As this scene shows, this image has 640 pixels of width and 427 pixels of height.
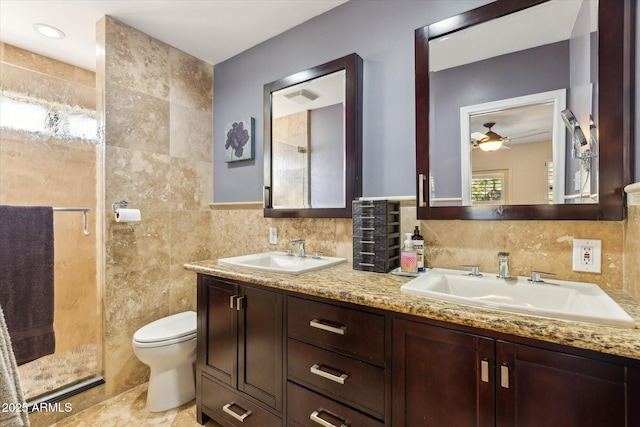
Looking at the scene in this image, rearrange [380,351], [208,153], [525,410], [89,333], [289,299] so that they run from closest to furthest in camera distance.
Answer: [525,410], [380,351], [289,299], [89,333], [208,153]

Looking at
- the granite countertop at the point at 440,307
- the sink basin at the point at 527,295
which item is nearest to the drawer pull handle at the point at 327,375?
the granite countertop at the point at 440,307

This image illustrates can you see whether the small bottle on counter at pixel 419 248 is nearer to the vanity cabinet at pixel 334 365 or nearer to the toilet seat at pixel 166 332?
the vanity cabinet at pixel 334 365

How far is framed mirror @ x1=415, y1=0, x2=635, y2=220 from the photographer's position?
1.09m

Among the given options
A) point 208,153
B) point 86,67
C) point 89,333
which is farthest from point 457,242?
point 86,67

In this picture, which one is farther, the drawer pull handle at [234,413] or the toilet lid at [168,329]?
the toilet lid at [168,329]

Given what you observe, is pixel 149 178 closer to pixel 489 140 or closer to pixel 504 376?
pixel 489 140

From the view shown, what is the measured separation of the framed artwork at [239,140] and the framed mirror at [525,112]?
4.35ft

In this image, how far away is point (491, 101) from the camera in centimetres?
135

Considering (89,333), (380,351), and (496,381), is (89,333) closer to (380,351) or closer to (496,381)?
(380,351)

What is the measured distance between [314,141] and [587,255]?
147cm

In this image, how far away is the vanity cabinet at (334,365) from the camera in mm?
1088

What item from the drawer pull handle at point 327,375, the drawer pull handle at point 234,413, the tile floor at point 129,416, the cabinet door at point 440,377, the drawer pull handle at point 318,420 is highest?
the cabinet door at point 440,377

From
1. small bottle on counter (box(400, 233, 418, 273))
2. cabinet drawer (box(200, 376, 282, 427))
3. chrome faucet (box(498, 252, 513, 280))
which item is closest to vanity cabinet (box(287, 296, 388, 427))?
cabinet drawer (box(200, 376, 282, 427))

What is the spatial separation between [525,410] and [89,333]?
247 cm
